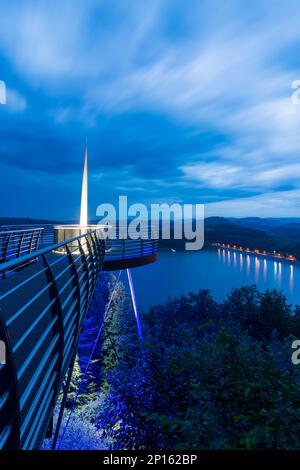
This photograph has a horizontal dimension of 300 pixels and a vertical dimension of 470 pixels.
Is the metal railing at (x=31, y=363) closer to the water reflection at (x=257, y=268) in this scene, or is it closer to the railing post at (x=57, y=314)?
the railing post at (x=57, y=314)

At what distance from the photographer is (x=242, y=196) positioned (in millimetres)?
98312

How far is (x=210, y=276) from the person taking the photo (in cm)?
3981

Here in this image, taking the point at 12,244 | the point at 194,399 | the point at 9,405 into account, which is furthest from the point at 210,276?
the point at 9,405

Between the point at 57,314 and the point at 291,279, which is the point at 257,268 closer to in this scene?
the point at 291,279

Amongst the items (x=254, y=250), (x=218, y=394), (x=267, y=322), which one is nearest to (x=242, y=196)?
(x=254, y=250)

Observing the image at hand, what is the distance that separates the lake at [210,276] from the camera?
34.0 m

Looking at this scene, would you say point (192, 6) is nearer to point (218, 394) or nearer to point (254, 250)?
point (218, 394)

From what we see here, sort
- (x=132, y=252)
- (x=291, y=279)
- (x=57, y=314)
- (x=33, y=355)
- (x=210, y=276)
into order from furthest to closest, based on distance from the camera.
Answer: (x=210, y=276) → (x=291, y=279) → (x=132, y=252) → (x=57, y=314) → (x=33, y=355)

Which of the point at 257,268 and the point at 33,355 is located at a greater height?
the point at 33,355

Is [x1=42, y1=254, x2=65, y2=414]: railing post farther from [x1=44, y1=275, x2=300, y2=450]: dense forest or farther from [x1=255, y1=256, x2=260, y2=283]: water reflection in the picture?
[x1=255, y1=256, x2=260, y2=283]: water reflection

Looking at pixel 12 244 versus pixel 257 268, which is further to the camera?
pixel 257 268

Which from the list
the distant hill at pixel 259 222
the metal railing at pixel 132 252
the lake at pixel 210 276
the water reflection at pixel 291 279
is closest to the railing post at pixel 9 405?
the metal railing at pixel 132 252

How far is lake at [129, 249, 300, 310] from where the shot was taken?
34.0 m

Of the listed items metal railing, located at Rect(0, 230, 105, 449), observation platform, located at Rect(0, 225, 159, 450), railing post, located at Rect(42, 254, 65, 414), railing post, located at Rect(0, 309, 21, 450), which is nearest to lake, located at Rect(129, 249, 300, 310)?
observation platform, located at Rect(0, 225, 159, 450)
